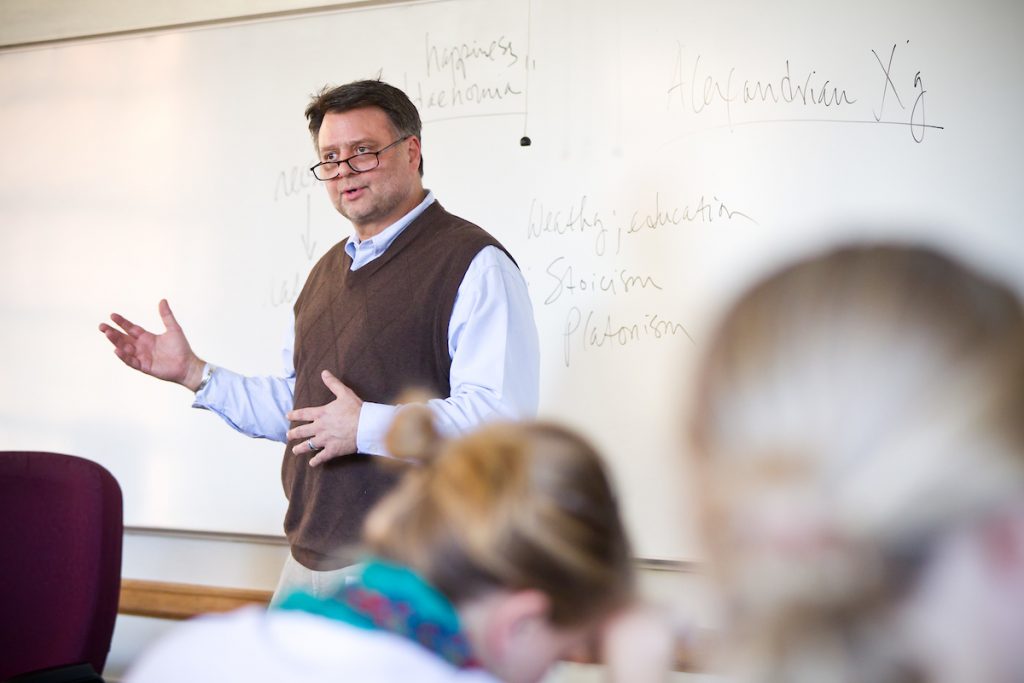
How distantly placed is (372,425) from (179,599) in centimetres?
148

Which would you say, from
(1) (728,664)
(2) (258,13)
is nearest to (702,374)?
(1) (728,664)

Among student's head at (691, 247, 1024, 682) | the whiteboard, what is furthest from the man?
student's head at (691, 247, 1024, 682)

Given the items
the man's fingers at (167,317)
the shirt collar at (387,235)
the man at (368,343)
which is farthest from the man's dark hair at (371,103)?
the man's fingers at (167,317)

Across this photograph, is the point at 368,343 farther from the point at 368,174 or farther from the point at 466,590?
the point at 466,590

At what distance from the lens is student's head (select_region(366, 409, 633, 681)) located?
2.85 feet

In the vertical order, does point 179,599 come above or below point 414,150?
below

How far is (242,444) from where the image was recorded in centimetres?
294

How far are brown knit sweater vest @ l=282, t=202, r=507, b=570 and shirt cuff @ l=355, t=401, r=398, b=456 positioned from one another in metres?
0.12

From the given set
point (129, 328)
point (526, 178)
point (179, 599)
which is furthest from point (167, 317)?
point (179, 599)

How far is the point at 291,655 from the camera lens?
85cm

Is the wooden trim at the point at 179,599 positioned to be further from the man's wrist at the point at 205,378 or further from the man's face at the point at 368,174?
the man's face at the point at 368,174

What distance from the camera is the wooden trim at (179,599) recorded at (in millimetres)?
2902

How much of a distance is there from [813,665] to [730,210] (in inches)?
80.7

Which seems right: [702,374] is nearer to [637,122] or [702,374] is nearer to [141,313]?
[637,122]
